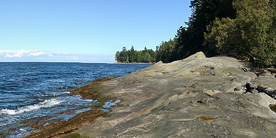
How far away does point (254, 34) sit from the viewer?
2348 centimetres

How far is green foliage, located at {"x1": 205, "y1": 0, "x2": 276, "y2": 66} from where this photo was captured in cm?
2267

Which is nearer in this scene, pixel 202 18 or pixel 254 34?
pixel 254 34

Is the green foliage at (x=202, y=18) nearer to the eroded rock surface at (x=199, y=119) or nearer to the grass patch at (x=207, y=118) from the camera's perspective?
the eroded rock surface at (x=199, y=119)

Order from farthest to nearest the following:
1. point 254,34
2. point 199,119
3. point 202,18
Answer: point 202,18 < point 254,34 < point 199,119

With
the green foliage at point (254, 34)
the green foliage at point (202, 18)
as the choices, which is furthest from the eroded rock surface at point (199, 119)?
the green foliage at point (202, 18)

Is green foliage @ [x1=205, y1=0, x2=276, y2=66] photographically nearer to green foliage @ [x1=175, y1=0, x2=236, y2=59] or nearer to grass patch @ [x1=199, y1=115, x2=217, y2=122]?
green foliage @ [x1=175, y1=0, x2=236, y2=59]

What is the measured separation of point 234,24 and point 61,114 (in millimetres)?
25387

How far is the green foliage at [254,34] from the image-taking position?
22.7 metres

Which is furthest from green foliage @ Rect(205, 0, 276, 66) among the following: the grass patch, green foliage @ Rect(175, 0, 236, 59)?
the grass patch

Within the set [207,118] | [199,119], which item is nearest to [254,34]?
[207,118]

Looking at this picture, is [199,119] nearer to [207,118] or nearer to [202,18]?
[207,118]

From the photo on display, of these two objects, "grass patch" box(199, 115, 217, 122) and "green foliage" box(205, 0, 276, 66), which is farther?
"green foliage" box(205, 0, 276, 66)

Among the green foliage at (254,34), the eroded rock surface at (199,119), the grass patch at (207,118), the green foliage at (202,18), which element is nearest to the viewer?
the eroded rock surface at (199,119)

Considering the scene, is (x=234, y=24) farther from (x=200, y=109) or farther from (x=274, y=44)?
(x=200, y=109)
